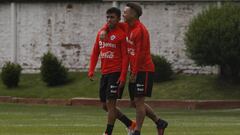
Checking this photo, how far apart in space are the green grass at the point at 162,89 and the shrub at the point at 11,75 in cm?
38

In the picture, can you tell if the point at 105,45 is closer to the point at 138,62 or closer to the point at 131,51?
the point at 131,51

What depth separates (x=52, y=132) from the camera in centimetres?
1708

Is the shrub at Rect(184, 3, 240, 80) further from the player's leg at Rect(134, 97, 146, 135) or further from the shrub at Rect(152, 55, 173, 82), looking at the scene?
the player's leg at Rect(134, 97, 146, 135)

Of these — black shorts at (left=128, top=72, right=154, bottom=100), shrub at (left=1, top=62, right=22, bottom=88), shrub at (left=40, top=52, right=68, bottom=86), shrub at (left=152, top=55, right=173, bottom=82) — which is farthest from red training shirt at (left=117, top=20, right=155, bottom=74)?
shrub at (left=1, top=62, right=22, bottom=88)

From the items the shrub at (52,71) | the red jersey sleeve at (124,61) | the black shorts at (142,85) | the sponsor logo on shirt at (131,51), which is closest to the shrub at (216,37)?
the shrub at (52,71)

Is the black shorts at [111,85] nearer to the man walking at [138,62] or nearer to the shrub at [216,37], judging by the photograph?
the man walking at [138,62]

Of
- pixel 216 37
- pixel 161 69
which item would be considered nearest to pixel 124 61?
pixel 216 37

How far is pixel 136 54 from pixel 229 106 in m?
21.8

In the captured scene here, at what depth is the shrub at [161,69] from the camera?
137ft

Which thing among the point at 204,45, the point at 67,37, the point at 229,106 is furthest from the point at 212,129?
the point at 67,37

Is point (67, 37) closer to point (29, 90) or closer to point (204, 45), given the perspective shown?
point (29, 90)

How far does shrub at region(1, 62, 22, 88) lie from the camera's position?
44.3 m

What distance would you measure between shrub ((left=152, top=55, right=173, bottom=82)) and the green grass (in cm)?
34

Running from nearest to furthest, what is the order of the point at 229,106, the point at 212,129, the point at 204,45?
the point at 212,129 < the point at 229,106 < the point at 204,45
